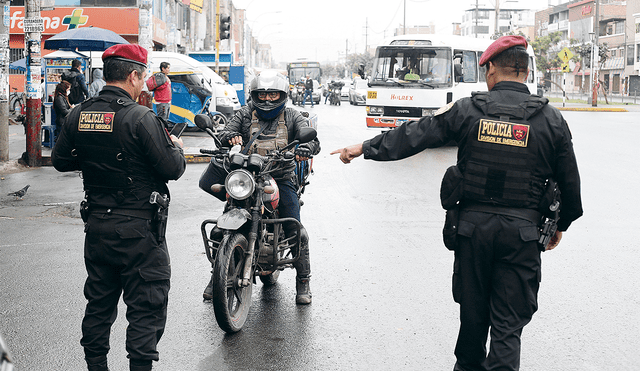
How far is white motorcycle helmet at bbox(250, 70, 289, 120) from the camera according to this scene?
5.26 meters

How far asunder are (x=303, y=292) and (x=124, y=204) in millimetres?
2191

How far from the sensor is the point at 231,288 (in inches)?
186

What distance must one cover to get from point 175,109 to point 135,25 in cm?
1191

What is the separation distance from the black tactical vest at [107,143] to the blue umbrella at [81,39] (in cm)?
1199

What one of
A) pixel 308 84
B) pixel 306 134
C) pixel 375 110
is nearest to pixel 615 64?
pixel 308 84

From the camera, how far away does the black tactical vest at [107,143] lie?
11.6 feet

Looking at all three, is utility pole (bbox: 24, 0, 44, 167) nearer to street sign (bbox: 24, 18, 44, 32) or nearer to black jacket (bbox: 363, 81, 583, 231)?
street sign (bbox: 24, 18, 44, 32)

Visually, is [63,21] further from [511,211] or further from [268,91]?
[511,211]

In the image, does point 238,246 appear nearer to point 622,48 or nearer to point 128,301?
point 128,301

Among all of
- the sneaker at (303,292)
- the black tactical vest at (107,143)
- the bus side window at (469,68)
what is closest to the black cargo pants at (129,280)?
the black tactical vest at (107,143)

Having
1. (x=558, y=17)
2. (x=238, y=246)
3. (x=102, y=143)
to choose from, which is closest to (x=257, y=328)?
(x=238, y=246)

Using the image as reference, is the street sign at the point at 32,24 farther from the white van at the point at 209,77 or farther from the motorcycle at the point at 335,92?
the motorcycle at the point at 335,92

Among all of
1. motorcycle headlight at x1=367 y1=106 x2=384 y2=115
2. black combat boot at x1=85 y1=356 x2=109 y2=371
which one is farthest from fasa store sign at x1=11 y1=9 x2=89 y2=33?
black combat boot at x1=85 y1=356 x2=109 y2=371

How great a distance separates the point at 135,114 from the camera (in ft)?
11.6
